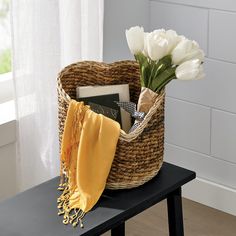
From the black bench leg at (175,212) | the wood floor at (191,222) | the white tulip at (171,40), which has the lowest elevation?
the wood floor at (191,222)

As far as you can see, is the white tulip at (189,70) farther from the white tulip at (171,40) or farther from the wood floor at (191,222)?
the wood floor at (191,222)

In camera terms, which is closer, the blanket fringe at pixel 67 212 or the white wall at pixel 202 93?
the blanket fringe at pixel 67 212

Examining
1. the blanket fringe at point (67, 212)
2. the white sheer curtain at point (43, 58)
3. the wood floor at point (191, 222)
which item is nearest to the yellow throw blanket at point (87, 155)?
the blanket fringe at point (67, 212)

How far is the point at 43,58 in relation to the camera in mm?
2311

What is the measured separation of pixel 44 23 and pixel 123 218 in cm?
78

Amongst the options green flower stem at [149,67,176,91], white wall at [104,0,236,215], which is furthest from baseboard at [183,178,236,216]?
green flower stem at [149,67,176,91]

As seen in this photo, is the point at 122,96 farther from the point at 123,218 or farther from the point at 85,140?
the point at 123,218

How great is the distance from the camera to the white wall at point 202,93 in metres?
2.59

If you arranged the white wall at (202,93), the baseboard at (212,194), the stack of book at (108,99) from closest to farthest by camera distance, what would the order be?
1. the stack of book at (108,99)
2. the white wall at (202,93)
3. the baseboard at (212,194)

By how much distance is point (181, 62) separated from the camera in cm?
180

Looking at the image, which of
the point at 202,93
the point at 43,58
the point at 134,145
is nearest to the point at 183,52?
the point at 134,145

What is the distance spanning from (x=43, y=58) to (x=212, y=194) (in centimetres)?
94

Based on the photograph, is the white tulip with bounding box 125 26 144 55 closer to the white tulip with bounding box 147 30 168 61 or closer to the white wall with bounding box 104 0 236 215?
the white tulip with bounding box 147 30 168 61

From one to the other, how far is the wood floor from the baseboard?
0.08 ft
